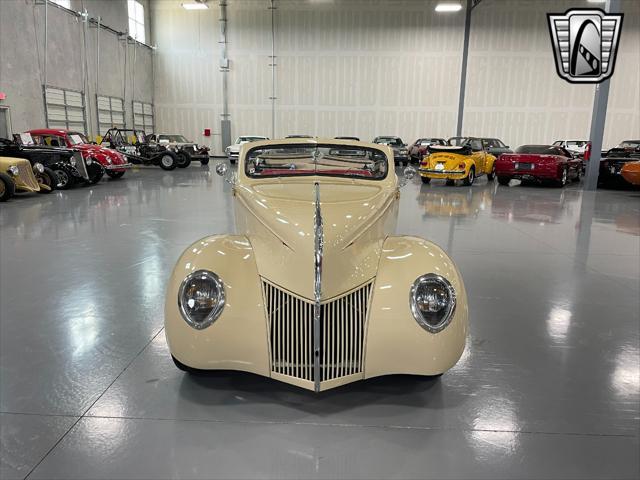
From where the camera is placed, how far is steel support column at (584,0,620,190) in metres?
13.2

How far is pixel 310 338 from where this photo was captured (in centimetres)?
236

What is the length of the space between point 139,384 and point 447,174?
11.9 metres

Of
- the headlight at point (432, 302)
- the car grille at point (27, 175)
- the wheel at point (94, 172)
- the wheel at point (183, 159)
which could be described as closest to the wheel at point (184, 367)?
the headlight at point (432, 302)

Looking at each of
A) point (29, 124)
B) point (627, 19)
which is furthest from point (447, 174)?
point (627, 19)

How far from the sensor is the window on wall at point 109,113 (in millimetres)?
19312

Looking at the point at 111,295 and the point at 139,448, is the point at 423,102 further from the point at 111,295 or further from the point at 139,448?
the point at 139,448

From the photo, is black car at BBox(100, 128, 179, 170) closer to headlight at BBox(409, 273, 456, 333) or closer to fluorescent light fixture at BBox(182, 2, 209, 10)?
fluorescent light fixture at BBox(182, 2, 209, 10)

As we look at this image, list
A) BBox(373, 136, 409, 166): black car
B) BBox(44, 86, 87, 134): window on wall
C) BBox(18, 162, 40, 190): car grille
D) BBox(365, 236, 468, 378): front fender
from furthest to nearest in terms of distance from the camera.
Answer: BBox(373, 136, 409, 166): black car < BBox(44, 86, 87, 134): window on wall < BBox(18, 162, 40, 190): car grille < BBox(365, 236, 468, 378): front fender

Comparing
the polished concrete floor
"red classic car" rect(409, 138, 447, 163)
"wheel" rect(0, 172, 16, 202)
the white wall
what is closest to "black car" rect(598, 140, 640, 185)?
"red classic car" rect(409, 138, 447, 163)

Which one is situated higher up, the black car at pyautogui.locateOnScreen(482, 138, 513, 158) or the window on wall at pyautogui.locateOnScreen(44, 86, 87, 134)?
the window on wall at pyautogui.locateOnScreen(44, 86, 87, 134)

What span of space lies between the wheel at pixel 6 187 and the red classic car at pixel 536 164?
12.9 m

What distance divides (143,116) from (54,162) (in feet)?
44.7

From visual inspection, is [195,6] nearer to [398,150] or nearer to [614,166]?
[398,150]

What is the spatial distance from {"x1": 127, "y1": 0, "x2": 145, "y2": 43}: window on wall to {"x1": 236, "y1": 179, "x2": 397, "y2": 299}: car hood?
23.5 m
